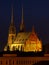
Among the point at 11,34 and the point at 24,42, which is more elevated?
the point at 11,34

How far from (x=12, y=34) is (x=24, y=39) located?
114 inches

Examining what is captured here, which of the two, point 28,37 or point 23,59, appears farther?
point 28,37

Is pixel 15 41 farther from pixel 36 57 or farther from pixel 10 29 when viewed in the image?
pixel 36 57

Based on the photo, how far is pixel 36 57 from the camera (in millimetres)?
116312

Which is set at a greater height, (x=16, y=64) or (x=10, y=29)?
(x=10, y=29)

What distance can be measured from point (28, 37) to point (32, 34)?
46.8 inches

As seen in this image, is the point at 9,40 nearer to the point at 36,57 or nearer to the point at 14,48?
the point at 14,48

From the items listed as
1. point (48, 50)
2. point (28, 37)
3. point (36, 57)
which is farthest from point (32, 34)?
point (36, 57)

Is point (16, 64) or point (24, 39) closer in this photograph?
point (16, 64)

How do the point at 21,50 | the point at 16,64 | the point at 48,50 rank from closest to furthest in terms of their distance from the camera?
the point at 16,64 < the point at 48,50 < the point at 21,50

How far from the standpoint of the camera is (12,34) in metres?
142

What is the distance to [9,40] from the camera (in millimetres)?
142250

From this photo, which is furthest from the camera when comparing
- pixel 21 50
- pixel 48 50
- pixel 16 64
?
pixel 21 50

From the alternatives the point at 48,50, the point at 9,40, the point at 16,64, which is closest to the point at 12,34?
the point at 9,40
